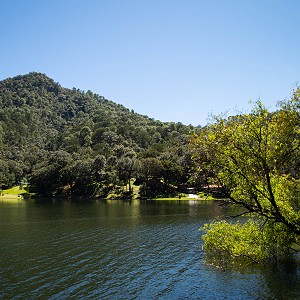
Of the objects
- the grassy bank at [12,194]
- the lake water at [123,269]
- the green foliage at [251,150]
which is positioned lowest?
the lake water at [123,269]

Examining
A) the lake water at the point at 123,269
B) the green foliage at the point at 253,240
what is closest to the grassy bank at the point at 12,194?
the lake water at the point at 123,269

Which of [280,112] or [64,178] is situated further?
[64,178]

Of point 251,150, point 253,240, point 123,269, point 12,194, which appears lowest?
point 123,269

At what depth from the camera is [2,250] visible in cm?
5466

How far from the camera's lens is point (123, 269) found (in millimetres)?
43125

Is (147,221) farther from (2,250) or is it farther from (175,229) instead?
(2,250)

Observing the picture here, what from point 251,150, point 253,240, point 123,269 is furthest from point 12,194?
point 251,150

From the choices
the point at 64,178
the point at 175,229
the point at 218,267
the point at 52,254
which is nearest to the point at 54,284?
the point at 52,254

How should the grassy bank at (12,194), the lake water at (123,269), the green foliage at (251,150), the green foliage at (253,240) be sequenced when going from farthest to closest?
the grassy bank at (12,194)
the green foliage at (253,240)
the lake water at (123,269)
the green foliage at (251,150)

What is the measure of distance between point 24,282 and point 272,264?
30.5m

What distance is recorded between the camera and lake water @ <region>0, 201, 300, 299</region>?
34.1 metres

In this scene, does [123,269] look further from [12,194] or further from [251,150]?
[12,194]

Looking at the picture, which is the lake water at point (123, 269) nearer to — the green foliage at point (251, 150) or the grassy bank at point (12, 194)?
the green foliage at point (251, 150)

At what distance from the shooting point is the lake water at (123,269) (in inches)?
1342
